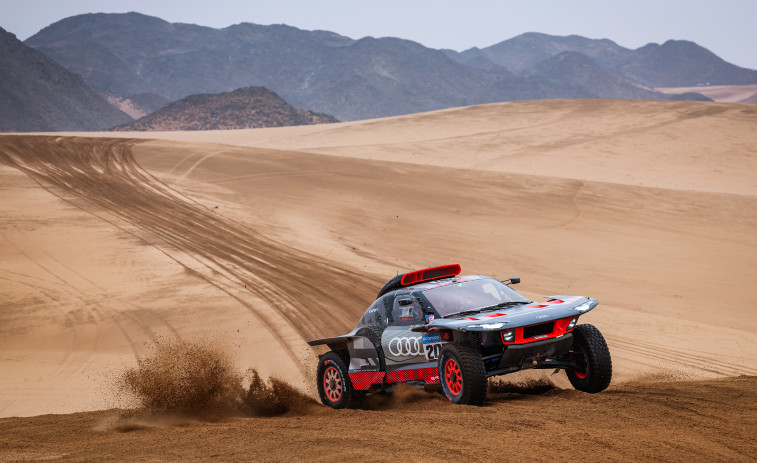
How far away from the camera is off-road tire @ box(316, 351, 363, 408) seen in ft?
33.0

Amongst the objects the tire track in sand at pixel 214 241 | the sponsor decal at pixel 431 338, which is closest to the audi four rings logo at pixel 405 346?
the sponsor decal at pixel 431 338

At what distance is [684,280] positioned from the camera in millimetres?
20266

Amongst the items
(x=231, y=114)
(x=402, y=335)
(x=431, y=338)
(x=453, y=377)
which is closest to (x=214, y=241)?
(x=402, y=335)

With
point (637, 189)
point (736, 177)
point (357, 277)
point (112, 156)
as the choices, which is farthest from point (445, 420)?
point (736, 177)

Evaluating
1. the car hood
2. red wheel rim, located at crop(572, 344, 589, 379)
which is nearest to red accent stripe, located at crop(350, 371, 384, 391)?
the car hood

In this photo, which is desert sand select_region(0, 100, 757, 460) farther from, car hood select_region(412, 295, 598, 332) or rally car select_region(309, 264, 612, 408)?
car hood select_region(412, 295, 598, 332)

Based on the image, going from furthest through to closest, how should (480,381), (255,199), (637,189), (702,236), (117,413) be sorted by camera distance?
(637,189), (255,199), (702,236), (117,413), (480,381)

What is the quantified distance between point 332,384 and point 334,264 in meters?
9.67

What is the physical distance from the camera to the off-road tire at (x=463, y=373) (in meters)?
8.02

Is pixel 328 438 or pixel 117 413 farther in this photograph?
pixel 117 413

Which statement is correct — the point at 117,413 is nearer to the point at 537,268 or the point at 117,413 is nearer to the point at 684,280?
the point at 537,268

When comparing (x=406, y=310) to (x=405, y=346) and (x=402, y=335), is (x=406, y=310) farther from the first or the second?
(x=405, y=346)

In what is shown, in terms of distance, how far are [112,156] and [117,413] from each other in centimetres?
2626

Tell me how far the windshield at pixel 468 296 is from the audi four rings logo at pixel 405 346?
1.53 ft
